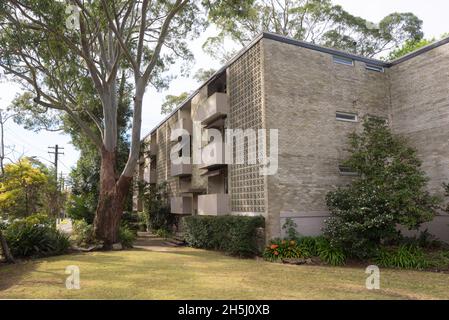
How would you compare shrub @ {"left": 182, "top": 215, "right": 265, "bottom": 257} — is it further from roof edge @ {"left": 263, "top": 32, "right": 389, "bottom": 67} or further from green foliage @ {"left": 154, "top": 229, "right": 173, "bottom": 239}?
roof edge @ {"left": 263, "top": 32, "right": 389, "bottom": 67}

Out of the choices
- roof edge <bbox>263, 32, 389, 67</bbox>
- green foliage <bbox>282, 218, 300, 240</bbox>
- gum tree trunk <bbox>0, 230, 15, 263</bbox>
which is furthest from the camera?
roof edge <bbox>263, 32, 389, 67</bbox>

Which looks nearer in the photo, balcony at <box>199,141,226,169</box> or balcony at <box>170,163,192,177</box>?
balcony at <box>199,141,226,169</box>

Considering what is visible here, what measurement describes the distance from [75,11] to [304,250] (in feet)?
41.9

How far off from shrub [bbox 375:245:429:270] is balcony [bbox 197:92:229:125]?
902 centimetres

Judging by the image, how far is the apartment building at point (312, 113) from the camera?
13.9 meters

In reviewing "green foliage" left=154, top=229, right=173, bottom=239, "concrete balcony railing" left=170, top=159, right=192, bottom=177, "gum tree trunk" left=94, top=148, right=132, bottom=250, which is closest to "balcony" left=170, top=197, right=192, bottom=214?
"concrete balcony railing" left=170, top=159, right=192, bottom=177

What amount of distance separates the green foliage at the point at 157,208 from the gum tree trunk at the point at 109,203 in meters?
7.82

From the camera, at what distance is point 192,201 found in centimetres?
2233

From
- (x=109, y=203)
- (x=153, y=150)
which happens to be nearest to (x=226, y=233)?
(x=109, y=203)

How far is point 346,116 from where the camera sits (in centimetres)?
1577

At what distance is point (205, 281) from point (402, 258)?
21.1 ft

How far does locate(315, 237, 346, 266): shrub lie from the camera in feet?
39.1

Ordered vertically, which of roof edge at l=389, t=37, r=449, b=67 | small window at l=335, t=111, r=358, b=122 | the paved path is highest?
roof edge at l=389, t=37, r=449, b=67

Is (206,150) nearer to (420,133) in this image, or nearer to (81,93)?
(81,93)
